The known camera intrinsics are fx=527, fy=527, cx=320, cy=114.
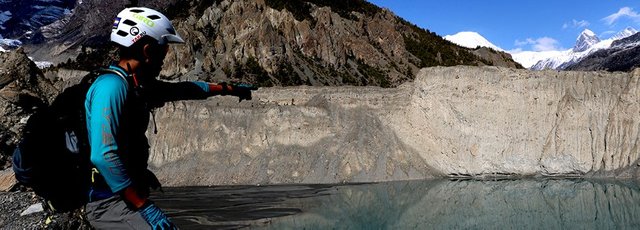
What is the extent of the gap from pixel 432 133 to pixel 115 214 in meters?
50.6

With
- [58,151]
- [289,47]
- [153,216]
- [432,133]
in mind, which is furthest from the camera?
[289,47]

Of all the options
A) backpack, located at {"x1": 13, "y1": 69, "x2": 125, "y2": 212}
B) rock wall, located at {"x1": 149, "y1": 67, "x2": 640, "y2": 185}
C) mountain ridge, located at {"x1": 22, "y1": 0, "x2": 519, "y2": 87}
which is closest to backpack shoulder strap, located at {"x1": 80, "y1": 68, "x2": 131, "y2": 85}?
backpack, located at {"x1": 13, "y1": 69, "x2": 125, "y2": 212}

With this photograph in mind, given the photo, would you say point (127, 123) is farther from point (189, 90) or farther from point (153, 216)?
point (189, 90)

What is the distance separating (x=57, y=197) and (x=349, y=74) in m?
100

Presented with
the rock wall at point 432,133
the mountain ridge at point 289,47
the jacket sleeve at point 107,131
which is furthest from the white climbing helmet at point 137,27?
the mountain ridge at point 289,47

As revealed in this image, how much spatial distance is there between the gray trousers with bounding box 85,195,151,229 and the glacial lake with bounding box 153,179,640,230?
20369 millimetres

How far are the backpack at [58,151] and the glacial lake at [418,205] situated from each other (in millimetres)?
20747

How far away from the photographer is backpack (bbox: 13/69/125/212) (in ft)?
13.2

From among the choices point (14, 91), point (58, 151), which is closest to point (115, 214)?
point (58, 151)

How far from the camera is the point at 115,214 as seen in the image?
4430 mm

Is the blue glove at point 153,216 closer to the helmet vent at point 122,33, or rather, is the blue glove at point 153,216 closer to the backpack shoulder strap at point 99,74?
the backpack shoulder strap at point 99,74

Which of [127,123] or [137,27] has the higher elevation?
[137,27]

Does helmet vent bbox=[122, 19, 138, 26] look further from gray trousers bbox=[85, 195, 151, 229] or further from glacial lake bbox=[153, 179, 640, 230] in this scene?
glacial lake bbox=[153, 179, 640, 230]

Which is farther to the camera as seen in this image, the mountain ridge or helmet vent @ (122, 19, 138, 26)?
the mountain ridge
